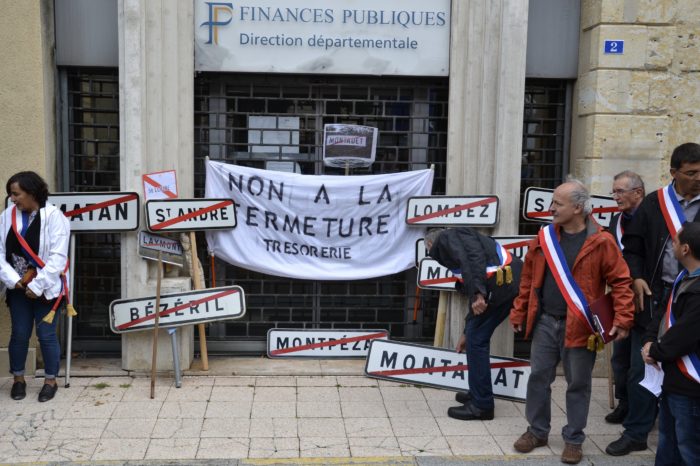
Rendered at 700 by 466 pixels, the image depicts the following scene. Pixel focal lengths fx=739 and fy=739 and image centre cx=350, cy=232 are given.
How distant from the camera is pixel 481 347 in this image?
5.84 meters

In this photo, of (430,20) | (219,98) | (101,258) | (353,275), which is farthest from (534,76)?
(101,258)

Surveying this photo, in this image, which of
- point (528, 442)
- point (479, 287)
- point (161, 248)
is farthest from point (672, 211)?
point (161, 248)

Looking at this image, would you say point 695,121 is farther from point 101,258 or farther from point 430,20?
point 101,258

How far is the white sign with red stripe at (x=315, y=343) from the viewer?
288 inches

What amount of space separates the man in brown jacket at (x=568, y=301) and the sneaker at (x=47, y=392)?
12.6 feet

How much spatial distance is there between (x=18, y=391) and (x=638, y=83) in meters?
6.22

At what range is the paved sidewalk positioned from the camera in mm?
5246

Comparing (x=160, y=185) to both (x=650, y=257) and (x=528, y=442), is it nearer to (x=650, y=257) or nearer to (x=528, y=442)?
(x=528, y=442)

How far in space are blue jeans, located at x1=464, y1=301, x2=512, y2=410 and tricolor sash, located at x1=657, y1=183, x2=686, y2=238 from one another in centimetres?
133

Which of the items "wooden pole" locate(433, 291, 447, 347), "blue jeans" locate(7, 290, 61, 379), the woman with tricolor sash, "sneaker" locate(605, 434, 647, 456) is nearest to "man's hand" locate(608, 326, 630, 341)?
"sneaker" locate(605, 434, 647, 456)

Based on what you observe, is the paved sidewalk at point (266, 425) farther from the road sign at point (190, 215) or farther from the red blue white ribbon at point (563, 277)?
the road sign at point (190, 215)

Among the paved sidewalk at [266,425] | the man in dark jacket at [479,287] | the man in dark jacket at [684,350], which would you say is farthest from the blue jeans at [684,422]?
the man in dark jacket at [479,287]

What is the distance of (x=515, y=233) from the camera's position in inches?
281

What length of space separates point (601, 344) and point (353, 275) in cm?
296
